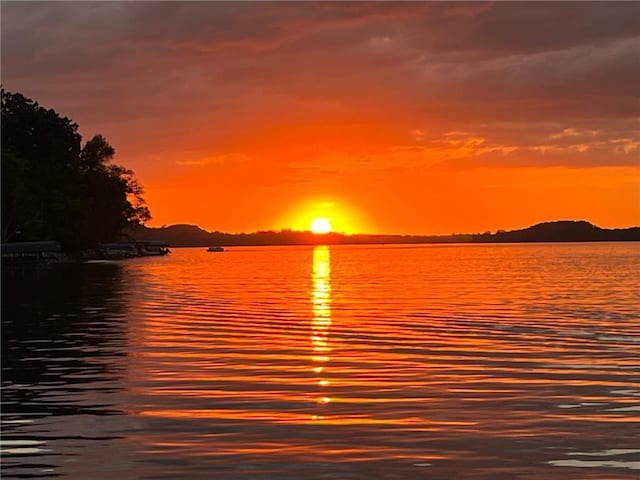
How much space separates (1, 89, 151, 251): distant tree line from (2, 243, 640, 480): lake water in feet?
241

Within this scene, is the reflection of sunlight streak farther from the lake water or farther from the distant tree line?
the distant tree line

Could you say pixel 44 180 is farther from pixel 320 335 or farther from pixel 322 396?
pixel 322 396

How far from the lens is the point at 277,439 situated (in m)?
15.2

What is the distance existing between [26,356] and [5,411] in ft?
33.0

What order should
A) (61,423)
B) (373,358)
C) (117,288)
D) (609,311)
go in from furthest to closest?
(117,288) → (609,311) → (373,358) → (61,423)

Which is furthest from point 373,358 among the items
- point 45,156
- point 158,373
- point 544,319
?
point 45,156

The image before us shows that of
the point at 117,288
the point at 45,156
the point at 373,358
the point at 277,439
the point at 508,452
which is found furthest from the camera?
the point at 45,156

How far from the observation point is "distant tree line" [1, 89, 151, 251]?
113 meters

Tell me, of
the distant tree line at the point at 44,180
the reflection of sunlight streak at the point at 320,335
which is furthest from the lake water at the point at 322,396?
the distant tree line at the point at 44,180

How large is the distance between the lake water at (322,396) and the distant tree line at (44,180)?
241 feet

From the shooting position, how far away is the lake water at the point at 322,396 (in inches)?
535

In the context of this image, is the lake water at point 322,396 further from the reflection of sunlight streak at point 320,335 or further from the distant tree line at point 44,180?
the distant tree line at point 44,180

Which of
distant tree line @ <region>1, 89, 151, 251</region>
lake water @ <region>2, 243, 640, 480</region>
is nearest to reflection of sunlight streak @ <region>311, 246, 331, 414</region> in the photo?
lake water @ <region>2, 243, 640, 480</region>

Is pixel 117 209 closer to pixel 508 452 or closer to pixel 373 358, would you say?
pixel 373 358
